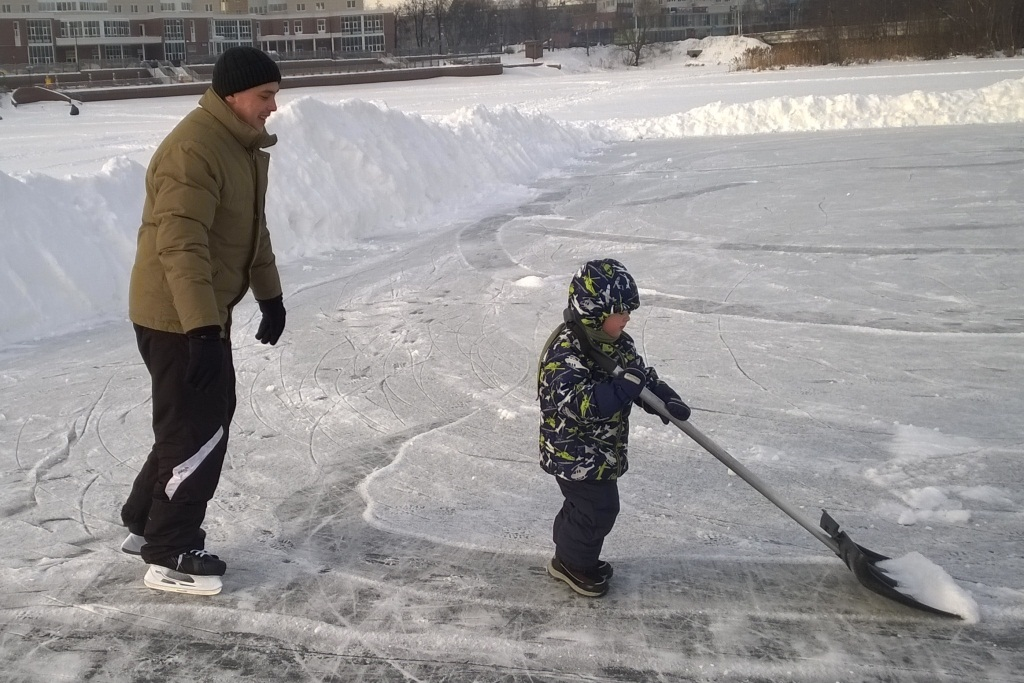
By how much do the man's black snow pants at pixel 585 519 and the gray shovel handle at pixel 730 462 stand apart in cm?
35

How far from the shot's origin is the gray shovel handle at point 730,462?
3.18m

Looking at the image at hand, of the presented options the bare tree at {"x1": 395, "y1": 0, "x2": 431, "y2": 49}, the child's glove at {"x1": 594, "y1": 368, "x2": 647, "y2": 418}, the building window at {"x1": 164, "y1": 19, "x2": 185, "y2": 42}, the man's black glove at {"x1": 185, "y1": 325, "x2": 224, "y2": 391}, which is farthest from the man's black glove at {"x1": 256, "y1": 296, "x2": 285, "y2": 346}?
the bare tree at {"x1": 395, "y1": 0, "x2": 431, "y2": 49}

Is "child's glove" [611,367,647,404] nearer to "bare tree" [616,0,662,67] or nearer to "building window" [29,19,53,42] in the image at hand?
"bare tree" [616,0,662,67]

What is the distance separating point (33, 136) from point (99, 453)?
2356 centimetres

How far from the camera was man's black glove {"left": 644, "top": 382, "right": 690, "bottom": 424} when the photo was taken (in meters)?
3.17

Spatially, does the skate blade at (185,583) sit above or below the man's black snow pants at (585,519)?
below

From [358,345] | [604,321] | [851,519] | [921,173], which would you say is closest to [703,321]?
[358,345]

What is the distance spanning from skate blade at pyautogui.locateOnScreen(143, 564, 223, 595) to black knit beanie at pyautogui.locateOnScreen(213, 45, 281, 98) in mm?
1805

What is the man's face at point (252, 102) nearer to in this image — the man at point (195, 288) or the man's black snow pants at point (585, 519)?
the man at point (195, 288)

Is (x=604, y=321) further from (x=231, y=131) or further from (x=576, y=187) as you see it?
(x=576, y=187)

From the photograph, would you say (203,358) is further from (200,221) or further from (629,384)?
(629,384)

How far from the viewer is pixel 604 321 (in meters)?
3.18

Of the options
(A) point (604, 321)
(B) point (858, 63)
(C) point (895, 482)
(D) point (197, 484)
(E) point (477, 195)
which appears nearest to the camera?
(A) point (604, 321)

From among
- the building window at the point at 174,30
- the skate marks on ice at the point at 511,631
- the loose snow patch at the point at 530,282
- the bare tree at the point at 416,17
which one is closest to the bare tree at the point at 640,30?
the bare tree at the point at 416,17
